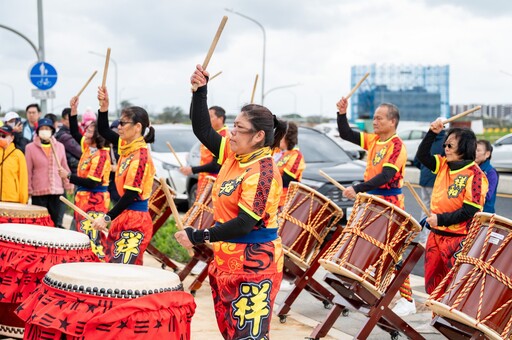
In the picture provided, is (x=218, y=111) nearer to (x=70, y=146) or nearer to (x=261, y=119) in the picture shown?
(x=70, y=146)

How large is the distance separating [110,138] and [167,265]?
2014 millimetres

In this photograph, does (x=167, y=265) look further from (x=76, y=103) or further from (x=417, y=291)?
(x=417, y=291)

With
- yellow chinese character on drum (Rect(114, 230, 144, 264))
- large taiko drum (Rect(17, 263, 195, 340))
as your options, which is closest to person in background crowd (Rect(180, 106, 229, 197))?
yellow chinese character on drum (Rect(114, 230, 144, 264))

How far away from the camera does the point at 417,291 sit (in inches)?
303

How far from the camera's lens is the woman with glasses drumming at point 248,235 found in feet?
13.5

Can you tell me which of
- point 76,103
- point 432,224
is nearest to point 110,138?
point 76,103

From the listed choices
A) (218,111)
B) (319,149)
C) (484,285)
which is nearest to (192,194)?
(319,149)

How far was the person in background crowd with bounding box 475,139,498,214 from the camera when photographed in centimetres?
744

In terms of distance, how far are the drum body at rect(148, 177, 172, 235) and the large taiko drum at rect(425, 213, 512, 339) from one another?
4119 millimetres

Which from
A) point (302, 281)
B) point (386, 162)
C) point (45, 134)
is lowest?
point (302, 281)

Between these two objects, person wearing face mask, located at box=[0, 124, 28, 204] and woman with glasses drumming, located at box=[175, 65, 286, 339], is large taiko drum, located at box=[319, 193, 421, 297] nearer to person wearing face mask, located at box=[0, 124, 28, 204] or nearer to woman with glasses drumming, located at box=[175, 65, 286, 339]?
woman with glasses drumming, located at box=[175, 65, 286, 339]

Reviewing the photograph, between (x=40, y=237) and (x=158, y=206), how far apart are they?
314 cm

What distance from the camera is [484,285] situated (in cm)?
455

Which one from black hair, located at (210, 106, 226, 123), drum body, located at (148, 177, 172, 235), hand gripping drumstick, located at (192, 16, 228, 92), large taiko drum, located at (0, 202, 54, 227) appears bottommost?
drum body, located at (148, 177, 172, 235)
